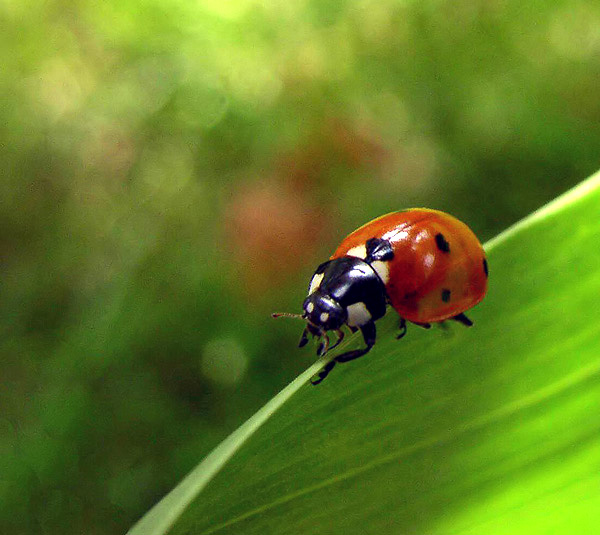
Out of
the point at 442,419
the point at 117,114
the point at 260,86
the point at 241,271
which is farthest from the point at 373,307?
the point at 117,114

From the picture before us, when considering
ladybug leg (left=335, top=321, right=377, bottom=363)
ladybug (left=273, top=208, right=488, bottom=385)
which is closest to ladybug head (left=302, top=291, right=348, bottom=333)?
ladybug (left=273, top=208, right=488, bottom=385)

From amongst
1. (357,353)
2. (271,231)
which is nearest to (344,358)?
(357,353)

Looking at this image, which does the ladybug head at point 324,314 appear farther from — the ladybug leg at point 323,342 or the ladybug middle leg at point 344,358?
the ladybug middle leg at point 344,358

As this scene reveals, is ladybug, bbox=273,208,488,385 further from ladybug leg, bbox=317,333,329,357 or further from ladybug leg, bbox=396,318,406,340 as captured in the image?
ladybug leg, bbox=396,318,406,340

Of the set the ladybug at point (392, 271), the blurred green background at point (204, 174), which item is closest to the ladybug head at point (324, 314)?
the ladybug at point (392, 271)

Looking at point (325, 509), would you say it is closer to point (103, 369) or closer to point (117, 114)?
point (103, 369)

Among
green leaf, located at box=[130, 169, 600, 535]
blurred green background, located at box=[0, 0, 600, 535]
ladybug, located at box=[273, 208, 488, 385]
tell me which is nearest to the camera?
green leaf, located at box=[130, 169, 600, 535]
